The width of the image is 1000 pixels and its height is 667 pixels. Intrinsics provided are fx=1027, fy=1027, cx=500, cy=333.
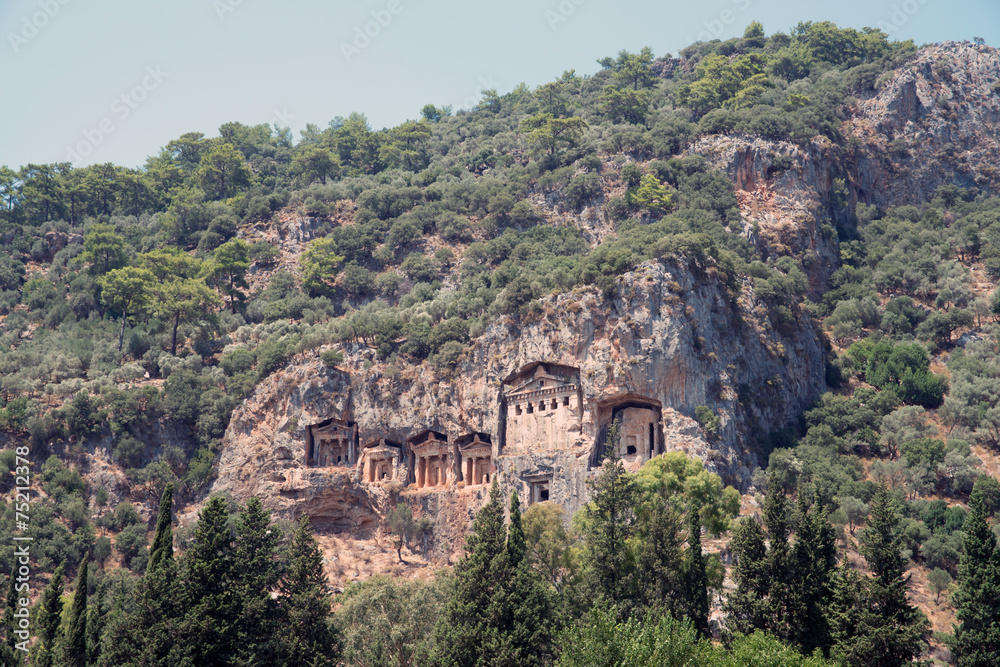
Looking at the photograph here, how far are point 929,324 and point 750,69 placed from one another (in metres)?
44.9

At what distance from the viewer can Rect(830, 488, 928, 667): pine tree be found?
37.6 m

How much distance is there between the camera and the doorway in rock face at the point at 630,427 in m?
66.8

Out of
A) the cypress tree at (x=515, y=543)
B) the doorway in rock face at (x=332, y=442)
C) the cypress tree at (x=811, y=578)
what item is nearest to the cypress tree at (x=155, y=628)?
the cypress tree at (x=515, y=543)

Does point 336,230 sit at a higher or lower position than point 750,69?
lower

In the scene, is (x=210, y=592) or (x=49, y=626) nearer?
(x=210, y=592)

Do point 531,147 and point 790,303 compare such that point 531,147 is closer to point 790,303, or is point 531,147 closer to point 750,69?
point 750,69

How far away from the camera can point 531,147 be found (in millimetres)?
118812

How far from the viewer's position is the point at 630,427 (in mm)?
68125

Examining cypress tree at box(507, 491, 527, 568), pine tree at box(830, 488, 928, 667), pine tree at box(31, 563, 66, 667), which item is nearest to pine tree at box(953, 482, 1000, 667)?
pine tree at box(830, 488, 928, 667)

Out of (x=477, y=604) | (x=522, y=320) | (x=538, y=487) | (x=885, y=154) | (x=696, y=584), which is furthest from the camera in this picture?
(x=885, y=154)

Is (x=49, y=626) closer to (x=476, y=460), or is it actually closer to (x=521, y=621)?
(x=521, y=621)

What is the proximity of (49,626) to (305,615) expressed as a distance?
11895 millimetres

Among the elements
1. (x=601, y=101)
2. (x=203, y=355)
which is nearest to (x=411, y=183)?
(x=601, y=101)

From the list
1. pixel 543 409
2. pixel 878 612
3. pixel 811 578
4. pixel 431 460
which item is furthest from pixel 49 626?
pixel 878 612
